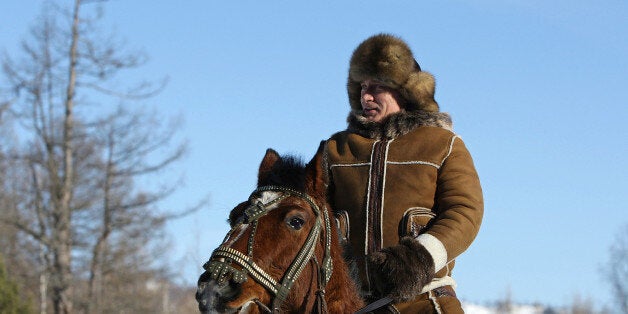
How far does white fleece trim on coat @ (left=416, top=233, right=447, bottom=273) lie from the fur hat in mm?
1086

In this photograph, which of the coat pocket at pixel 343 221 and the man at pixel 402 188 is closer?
the man at pixel 402 188

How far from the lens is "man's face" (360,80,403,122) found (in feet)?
19.6

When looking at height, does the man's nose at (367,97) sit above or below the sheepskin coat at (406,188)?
above

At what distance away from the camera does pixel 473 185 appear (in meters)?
5.52

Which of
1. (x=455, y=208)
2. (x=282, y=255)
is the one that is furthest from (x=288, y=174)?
(x=455, y=208)

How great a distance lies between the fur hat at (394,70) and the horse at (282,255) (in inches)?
47.3

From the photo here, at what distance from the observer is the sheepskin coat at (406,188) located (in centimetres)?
535

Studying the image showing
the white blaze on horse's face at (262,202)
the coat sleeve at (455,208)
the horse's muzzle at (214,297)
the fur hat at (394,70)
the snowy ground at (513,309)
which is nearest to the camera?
the horse's muzzle at (214,297)

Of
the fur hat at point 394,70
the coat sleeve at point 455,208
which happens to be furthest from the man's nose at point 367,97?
the coat sleeve at point 455,208

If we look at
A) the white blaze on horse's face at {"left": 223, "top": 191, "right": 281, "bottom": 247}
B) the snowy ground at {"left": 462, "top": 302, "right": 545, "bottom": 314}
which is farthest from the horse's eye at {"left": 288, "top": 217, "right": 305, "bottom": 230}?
the snowy ground at {"left": 462, "top": 302, "right": 545, "bottom": 314}

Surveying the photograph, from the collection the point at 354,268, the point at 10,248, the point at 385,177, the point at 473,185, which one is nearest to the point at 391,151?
the point at 385,177

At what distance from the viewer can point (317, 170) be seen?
16.3ft

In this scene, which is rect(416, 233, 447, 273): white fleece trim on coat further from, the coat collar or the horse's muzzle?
the horse's muzzle

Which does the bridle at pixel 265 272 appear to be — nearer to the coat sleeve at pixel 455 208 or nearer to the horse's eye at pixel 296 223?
the horse's eye at pixel 296 223
